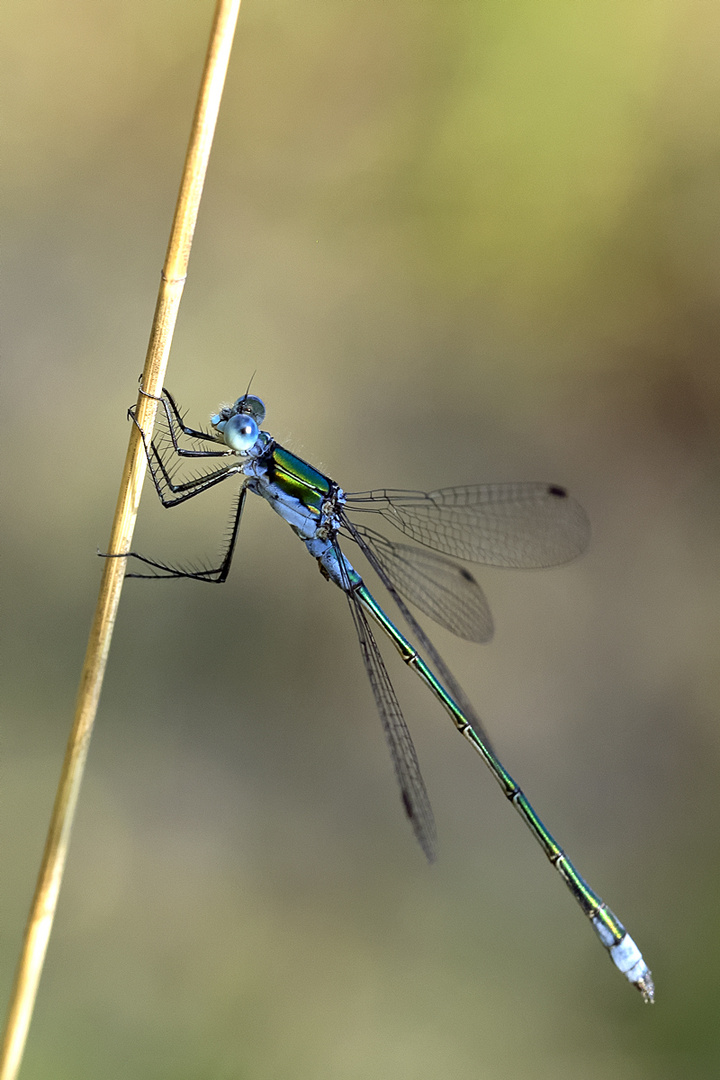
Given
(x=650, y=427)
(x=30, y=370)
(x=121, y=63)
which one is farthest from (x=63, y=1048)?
(x=121, y=63)

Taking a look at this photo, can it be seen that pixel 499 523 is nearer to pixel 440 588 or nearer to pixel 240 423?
pixel 440 588

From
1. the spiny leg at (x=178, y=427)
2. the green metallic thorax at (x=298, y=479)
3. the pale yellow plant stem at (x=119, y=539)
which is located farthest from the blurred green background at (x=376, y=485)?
the pale yellow plant stem at (x=119, y=539)

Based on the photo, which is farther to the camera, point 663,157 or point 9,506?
point 663,157

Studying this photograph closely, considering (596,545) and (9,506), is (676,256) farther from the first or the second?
(9,506)

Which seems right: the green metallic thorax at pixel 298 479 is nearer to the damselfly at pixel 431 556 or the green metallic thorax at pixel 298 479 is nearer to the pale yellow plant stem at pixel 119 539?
the damselfly at pixel 431 556

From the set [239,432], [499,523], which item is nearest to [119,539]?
[239,432]

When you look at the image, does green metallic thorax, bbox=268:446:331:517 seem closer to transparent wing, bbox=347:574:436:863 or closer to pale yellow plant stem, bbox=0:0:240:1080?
transparent wing, bbox=347:574:436:863
